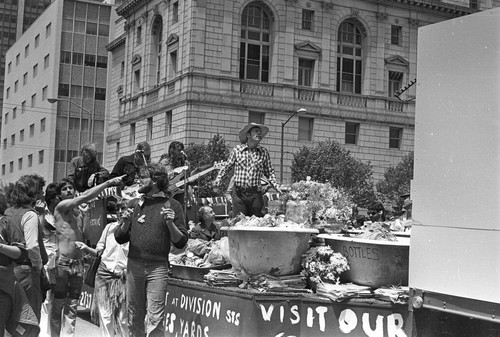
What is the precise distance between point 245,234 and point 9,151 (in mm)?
84250

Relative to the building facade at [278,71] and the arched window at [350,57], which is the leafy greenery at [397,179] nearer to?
the building facade at [278,71]

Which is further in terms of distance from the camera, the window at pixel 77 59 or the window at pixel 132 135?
the window at pixel 77 59

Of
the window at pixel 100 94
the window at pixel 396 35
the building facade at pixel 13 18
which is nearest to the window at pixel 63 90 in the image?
the window at pixel 100 94

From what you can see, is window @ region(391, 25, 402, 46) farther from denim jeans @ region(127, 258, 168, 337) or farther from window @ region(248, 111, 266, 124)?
denim jeans @ region(127, 258, 168, 337)

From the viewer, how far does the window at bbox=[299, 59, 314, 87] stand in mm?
48344

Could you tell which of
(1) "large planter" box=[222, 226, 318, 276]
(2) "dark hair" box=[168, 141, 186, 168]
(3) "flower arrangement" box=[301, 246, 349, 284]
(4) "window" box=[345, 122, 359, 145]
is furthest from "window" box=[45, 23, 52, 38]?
(3) "flower arrangement" box=[301, 246, 349, 284]

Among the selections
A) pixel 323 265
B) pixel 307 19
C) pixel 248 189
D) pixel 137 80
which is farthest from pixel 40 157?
pixel 323 265

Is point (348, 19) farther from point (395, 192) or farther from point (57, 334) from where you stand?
point (57, 334)

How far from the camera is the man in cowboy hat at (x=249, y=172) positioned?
844 cm

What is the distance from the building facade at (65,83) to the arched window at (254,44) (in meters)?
24.4

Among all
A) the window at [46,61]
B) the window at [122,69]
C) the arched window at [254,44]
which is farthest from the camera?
the window at [46,61]

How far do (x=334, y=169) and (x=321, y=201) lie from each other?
35603 mm

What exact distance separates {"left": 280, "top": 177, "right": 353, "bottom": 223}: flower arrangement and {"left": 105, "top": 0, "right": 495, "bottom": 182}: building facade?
36773 millimetres

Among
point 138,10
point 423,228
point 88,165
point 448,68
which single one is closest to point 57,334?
point 88,165
